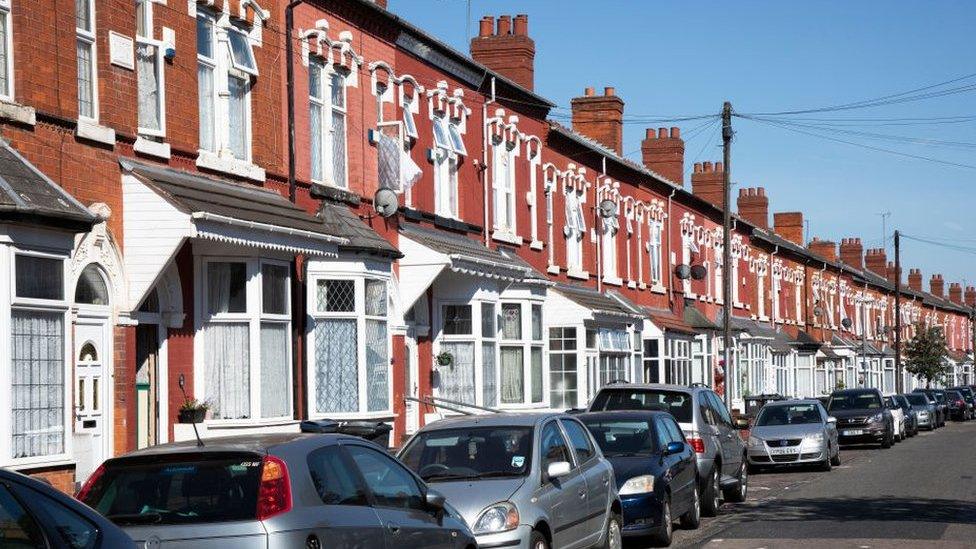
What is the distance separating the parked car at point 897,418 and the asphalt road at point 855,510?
10438 mm

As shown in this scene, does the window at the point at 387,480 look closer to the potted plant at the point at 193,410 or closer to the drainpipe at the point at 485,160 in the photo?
the potted plant at the point at 193,410

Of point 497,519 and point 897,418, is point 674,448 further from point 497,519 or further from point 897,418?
point 897,418

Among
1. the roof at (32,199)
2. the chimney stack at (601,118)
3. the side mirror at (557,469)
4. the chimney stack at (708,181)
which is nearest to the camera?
the side mirror at (557,469)

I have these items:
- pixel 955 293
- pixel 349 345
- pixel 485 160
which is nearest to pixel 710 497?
pixel 349 345

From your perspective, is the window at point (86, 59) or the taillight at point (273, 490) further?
the window at point (86, 59)

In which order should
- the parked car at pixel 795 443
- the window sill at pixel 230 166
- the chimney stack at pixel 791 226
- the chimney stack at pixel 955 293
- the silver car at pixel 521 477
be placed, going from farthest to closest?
the chimney stack at pixel 955 293 → the chimney stack at pixel 791 226 → the parked car at pixel 795 443 → the window sill at pixel 230 166 → the silver car at pixel 521 477

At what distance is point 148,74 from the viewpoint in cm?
1870

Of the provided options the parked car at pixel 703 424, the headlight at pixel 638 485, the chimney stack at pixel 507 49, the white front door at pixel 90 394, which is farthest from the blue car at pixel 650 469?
the chimney stack at pixel 507 49

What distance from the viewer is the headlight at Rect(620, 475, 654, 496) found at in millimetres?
16781

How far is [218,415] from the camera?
19.6 m

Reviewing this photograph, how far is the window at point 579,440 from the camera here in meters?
14.3

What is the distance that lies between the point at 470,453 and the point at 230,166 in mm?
8242

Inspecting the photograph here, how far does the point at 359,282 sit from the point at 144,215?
18.1 ft

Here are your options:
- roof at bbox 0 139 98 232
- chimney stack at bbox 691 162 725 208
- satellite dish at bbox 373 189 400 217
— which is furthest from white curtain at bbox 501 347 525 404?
chimney stack at bbox 691 162 725 208
